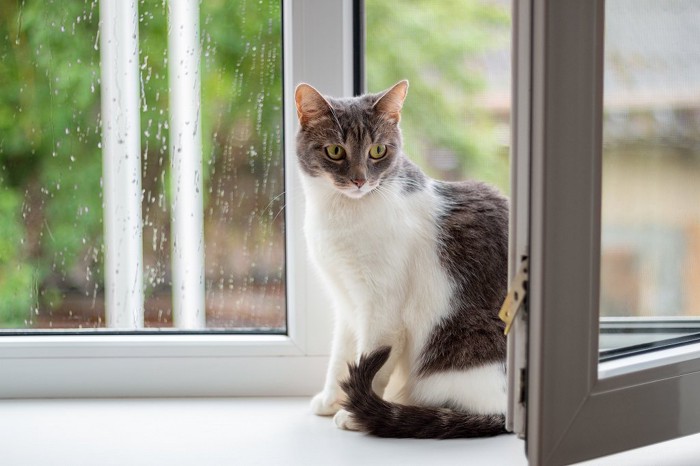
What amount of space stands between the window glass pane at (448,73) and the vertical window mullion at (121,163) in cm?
50

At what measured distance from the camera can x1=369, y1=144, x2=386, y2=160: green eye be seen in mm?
1327

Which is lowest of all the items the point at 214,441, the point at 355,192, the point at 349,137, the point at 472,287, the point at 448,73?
the point at 214,441

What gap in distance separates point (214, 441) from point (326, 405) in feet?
0.73

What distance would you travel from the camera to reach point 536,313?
0.88 m

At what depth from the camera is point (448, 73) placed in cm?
149

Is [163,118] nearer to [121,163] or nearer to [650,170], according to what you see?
[121,163]

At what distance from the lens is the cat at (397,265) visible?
1.24 m

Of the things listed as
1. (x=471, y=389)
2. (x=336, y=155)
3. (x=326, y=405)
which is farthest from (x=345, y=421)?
(x=336, y=155)

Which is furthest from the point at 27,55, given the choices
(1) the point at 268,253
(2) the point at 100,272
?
(1) the point at 268,253

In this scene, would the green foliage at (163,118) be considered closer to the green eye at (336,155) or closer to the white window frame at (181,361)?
the white window frame at (181,361)

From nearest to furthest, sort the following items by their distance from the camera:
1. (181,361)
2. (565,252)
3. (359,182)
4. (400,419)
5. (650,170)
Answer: (565,252) < (650,170) < (400,419) < (359,182) < (181,361)

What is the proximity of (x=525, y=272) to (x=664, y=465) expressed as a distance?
42 centimetres

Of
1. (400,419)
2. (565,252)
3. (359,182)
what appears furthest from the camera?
(359,182)

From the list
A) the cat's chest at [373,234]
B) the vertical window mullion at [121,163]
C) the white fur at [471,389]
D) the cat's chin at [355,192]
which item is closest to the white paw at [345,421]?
the white fur at [471,389]
